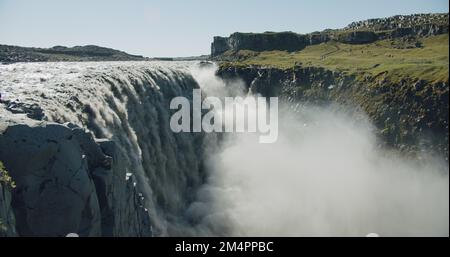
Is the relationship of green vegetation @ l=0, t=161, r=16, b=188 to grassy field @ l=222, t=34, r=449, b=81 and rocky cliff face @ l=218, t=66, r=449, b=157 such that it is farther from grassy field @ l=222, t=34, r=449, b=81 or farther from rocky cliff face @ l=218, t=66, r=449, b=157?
grassy field @ l=222, t=34, r=449, b=81

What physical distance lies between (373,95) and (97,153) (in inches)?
1871

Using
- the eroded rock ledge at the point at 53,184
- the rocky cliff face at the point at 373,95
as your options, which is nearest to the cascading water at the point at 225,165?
the eroded rock ledge at the point at 53,184

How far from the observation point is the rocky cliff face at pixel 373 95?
34375 millimetres

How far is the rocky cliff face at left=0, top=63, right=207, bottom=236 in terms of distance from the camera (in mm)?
23797

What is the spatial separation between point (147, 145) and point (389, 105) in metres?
32.6

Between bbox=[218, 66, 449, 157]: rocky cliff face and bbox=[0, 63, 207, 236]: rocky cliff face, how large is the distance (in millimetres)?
19373

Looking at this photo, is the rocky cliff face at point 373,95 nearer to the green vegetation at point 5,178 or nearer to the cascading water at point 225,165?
the cascading water at point 225,165

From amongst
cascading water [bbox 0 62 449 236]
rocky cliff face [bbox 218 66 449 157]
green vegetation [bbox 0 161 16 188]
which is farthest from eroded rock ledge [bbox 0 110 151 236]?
rocky cliff face [bbox 218 66 449 157]

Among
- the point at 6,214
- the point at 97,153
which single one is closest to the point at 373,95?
the point at 97,153

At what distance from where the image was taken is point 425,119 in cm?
3331

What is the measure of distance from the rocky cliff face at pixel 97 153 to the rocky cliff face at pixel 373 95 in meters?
19.4
